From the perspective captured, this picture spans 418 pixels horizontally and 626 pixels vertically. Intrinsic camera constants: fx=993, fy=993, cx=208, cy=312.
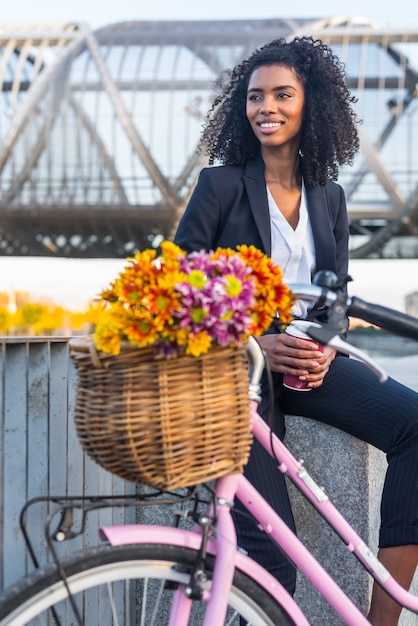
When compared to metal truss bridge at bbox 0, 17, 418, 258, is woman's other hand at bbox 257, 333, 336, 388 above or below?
above

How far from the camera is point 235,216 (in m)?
2.78

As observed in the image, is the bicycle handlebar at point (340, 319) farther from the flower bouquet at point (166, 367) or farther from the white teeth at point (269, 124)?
the white teeth at point (269, 124)

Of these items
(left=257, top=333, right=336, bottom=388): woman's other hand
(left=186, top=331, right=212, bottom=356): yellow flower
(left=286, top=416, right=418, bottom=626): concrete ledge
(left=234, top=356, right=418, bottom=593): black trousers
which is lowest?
(left=286, top=416, right=418, bottom=626): concrete ledge

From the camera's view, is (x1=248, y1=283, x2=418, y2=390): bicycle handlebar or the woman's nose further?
the woman's nose

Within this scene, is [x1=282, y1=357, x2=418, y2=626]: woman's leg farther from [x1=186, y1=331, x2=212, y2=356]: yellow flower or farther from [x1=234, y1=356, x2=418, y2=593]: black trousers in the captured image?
[x1=186, y1=331, x2=212, y2=356]: yellow flower

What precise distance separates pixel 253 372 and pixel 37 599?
628 millimetres

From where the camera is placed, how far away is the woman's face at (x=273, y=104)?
2.80 meters

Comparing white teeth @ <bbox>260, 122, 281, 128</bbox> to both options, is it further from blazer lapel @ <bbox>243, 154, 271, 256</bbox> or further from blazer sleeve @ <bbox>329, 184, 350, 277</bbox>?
blazer sleeve @ <bbox>329, 184, 350, 277</bbox>

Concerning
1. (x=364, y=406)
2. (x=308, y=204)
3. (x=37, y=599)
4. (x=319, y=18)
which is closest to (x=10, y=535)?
(x=37, y=599)

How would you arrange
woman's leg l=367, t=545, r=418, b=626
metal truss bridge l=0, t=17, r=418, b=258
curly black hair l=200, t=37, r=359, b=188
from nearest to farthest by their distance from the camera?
woman's leg l=367, t=545, r=418, b=626 → curly black hair l=200, t=37, r=359, b=188 → metal truss bridge l=0, t=17, r=418, b=258

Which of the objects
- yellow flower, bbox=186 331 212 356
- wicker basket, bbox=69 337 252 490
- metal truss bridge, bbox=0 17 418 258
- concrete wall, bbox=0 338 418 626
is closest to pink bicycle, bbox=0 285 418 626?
wicker basket, bbox=69 337 252 490

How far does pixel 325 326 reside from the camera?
Result: 1999 mm

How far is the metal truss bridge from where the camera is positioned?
3903 centimetres

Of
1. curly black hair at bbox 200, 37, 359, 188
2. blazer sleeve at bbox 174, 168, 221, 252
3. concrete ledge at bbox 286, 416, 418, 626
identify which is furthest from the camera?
concrete ledge at bbox 286, 416, 418, 626
